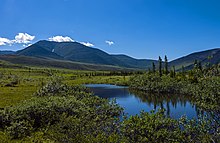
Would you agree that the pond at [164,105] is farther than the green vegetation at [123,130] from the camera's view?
Yes

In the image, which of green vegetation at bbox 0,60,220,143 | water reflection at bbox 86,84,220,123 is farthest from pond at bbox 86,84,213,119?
green vegetation at bbox 0,60,220,143

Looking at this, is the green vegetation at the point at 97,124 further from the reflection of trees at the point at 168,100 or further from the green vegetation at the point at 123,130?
the reflection of trees at the point at 168,100

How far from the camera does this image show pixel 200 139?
1809 cm

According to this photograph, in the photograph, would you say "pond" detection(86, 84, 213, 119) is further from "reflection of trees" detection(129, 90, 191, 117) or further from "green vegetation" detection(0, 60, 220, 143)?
"green vegetation" detection(0, 60, 220, 143)

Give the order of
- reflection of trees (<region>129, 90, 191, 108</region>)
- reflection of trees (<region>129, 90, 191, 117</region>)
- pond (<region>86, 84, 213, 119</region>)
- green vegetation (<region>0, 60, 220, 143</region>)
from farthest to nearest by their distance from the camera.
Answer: reflection of trees (<region>129, 90, 191, 108</region>) → reflection of trees (<region>129, 90, 191, 117</region>) → pond (<region>86, 84, 213, 119</region>) → green vegetation (<region>0, 60, 220, 143</region>)

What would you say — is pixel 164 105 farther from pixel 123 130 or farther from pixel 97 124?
pixel 123 130

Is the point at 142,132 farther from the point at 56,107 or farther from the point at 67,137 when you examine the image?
the point at 56,107

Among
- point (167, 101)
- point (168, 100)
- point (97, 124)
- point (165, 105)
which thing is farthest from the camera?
point (168, 100)

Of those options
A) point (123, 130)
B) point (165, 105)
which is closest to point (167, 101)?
point (165, 105)

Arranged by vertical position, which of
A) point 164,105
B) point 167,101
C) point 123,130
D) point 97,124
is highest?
point 123,130

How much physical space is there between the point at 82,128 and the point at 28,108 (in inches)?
822

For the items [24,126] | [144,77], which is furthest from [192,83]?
[24,126]

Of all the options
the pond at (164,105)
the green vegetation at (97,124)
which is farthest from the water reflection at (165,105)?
the green vegetation at (97,124)

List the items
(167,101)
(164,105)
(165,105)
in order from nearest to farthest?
(165,105), (164,105), (167,101)
